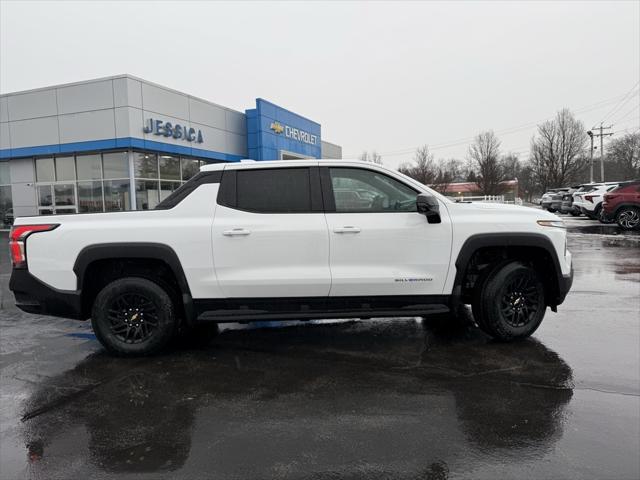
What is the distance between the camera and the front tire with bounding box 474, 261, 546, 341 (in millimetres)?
4820

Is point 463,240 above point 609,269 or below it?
above

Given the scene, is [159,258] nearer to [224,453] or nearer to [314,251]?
[314,251]

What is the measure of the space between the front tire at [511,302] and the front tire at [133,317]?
3.16 m

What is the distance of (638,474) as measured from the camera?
2.74m

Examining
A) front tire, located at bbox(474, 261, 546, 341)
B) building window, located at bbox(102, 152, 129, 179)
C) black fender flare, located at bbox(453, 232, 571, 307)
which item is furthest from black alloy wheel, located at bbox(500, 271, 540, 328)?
building window, located at bbox(102, 152, 129, 179)

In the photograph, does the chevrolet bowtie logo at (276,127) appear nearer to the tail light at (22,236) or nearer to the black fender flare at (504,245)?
the tail light at (22,236)

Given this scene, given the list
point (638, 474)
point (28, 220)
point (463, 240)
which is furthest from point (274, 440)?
point (28, 220)

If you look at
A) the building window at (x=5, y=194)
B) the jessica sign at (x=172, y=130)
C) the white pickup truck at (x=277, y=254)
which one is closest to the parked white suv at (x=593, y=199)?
the jessica sign at (x=172, y=130)

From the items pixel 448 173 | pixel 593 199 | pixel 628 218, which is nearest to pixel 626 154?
pixel 448 173

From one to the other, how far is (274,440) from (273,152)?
25273 mm

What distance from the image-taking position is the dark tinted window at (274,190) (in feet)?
15.5

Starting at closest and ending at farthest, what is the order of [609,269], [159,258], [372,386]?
[372,386] → [159,258] → [609,269]

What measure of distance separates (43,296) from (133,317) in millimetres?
872

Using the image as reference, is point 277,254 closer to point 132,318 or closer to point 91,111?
point 132,318
